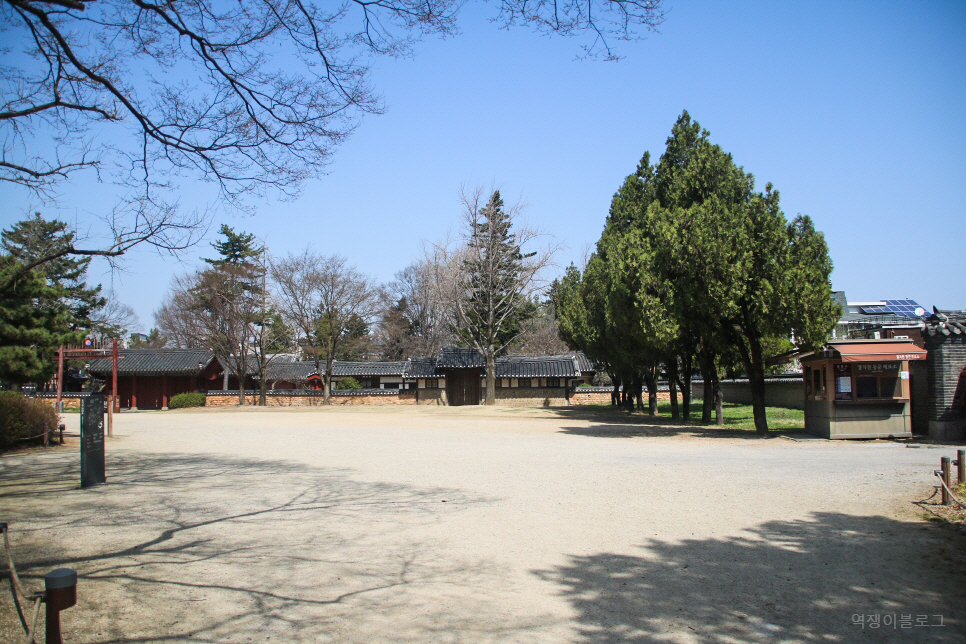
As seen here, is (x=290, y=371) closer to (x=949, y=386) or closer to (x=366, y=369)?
(x=366, y=369)

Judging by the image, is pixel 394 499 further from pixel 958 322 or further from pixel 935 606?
pixel 958 322

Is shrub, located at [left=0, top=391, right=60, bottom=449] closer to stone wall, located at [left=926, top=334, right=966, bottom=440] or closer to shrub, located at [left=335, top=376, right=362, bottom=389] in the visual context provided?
stone wall, located at [left=926, top=334, right=966, bottom=440]

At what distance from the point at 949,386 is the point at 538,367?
2888cm

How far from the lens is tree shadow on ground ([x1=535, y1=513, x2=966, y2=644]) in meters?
4.48

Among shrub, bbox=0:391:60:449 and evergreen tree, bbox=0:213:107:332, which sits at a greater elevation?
evergreen tree, bbox=0:213:107:332

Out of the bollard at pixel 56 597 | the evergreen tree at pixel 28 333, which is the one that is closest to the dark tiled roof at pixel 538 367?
the evergreen tree at pixel 28 333

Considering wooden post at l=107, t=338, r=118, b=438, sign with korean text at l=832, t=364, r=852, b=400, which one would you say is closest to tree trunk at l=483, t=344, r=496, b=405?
wooden post at l=107, t=338, r=118, b=438

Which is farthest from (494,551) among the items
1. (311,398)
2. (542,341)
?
(542,341)

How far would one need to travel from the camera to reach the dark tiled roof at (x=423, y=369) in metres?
43.8

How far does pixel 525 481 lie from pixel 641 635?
250 inches

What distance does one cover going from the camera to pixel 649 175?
27969mm

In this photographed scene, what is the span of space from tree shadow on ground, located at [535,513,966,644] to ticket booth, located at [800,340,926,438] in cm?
1107

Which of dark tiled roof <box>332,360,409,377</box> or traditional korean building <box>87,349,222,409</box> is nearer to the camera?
traditional korean building <box>87,349,222,409</box>

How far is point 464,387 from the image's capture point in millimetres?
44250
